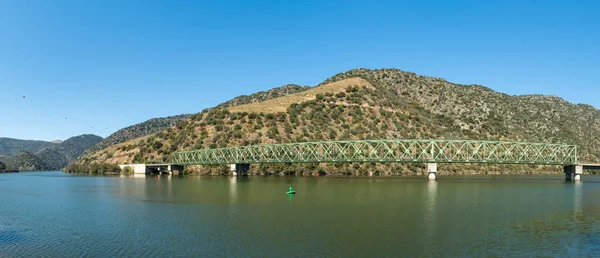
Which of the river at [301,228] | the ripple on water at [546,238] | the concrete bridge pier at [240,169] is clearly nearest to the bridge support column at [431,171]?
the river at [301,228]

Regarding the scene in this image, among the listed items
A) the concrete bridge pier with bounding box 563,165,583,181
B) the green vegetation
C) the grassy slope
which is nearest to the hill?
the grassy slope

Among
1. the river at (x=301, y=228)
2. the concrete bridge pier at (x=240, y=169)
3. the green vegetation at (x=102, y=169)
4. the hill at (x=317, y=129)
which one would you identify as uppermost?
the hill at (x=317, y=129)

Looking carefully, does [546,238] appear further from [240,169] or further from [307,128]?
[307,128]

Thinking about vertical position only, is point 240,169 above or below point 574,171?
below

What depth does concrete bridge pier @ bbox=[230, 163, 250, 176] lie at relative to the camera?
5463 inches

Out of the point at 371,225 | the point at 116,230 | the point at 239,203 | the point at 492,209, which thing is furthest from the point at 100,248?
the point at 492,209

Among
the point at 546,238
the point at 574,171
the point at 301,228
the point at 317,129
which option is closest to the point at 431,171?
the point at 574,171

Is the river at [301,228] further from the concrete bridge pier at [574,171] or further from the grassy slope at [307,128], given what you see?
the grassy slope at [307,128]

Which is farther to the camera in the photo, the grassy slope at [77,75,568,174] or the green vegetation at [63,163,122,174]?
the green vegetation at [63,163,122,174]

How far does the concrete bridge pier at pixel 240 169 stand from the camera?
13875 centimetres

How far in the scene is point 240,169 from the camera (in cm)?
14150

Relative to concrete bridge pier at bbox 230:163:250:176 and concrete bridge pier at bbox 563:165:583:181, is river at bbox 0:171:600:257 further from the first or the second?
concrete bridge pier at bbox 230:163:250:176

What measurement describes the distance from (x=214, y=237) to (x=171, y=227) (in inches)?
267

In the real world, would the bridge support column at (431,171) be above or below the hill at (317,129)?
below
